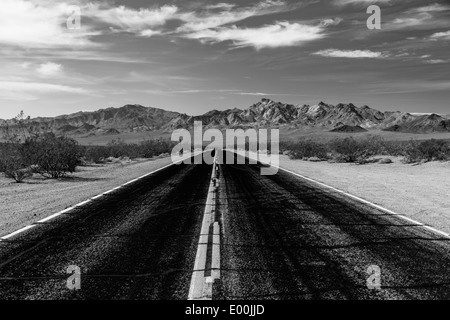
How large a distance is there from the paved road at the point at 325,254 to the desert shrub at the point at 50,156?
516 inches

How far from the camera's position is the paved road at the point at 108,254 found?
4559 millimetres

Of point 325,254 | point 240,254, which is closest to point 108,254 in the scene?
point 240,254

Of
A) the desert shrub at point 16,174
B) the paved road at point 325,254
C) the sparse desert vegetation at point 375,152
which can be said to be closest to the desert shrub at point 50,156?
the desert shrub at point 16,174

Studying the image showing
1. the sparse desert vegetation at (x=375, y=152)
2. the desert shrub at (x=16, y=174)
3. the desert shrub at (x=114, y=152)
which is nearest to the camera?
the desert shrub at (x=16, y=174)

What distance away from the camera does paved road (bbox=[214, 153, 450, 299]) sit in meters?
4.55

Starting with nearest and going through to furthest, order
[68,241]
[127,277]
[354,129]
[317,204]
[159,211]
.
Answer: [127,277]
[68,241]
[159,211]
[317,204]
[354,129]

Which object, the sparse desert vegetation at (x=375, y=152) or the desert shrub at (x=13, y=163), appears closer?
the desert shrub at (x=13, y=163)

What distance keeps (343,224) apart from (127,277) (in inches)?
191

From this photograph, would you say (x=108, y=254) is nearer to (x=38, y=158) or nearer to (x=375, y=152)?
(x=38, y=158)

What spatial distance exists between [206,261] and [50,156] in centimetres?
1661

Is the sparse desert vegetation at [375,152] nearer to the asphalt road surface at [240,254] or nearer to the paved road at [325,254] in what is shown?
the asphalt road surface at [240,254]

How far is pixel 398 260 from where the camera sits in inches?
223
